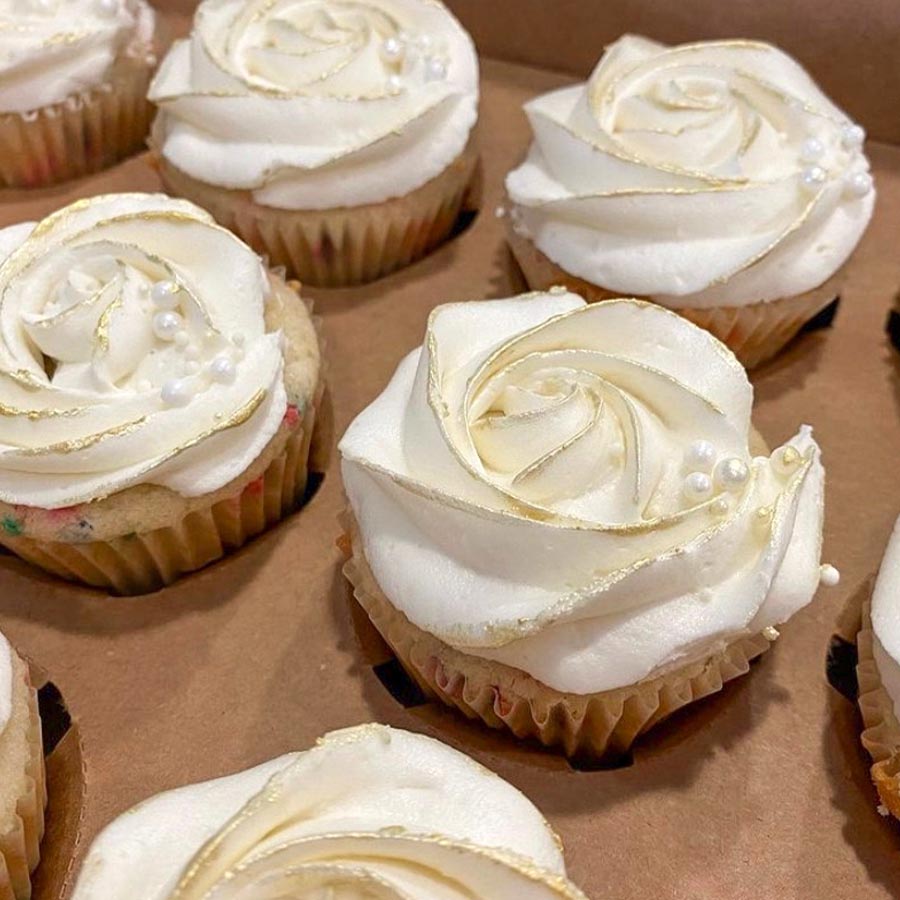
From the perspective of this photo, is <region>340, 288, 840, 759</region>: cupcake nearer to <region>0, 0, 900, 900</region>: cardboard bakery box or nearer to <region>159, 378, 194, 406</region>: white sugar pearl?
<region>0, 0, 900, 900</region>: cardboard bakery box

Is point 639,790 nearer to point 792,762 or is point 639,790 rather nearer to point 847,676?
point 792,762

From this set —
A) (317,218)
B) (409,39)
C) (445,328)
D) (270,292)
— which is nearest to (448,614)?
(445,328)

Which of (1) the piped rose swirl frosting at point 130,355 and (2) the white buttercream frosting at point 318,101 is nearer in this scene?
(1) the piped rose swirl frosting at point 130,355

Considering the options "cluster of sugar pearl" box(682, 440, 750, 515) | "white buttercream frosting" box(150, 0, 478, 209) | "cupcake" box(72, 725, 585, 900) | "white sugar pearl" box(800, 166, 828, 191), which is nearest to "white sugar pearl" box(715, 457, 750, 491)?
"cluster of sugar pearl" box(682, 440, 750, 515)

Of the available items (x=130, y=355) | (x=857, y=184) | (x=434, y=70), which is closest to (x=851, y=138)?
(x=857, y=184)

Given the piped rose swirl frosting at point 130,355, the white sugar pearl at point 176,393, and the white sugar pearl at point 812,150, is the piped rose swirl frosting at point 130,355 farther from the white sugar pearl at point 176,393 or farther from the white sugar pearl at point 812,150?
the white sugar pearl at point 812,150

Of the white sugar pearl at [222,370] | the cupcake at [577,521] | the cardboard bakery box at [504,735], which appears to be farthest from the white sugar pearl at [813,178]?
the white sugar pearl at [222,370]
